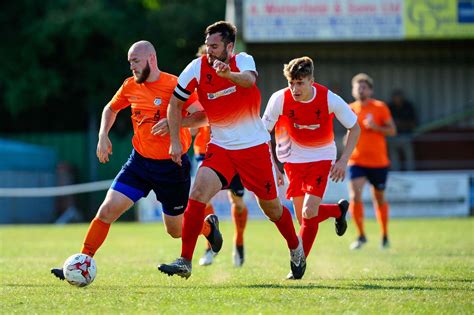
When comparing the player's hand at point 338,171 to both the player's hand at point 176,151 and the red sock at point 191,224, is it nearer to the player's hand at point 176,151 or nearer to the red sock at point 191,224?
the red sock at point 191,224

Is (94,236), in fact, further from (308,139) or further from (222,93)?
(308,139)

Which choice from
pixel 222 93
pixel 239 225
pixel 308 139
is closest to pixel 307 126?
pixel 308 139

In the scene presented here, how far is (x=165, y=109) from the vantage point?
895 centimetres

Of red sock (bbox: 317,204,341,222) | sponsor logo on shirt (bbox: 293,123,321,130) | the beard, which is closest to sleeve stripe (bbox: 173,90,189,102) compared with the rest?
the beard

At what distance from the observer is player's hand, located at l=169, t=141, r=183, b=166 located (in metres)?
8.41

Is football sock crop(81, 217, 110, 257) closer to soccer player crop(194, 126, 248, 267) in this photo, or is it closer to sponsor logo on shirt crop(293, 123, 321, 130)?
sponsor logo on shirt crop(293, 123, 321, 130)

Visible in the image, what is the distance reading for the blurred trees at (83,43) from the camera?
98.0 feet

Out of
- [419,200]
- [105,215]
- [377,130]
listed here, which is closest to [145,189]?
[105,215]

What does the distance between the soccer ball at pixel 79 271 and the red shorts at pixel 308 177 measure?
2.48m

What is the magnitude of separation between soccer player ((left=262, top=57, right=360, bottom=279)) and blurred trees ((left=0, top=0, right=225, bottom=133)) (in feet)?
67.3

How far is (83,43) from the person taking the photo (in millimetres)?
30125

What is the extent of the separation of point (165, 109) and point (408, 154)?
19.1 meters

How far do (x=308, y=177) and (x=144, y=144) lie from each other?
187cm

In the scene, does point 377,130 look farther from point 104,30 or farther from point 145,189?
point 104,30
